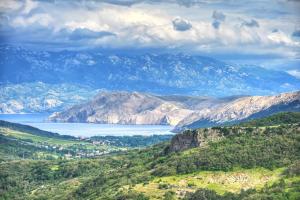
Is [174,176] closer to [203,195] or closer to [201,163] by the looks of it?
[201,163]

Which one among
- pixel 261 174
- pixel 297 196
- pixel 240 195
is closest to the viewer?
pixel 297 196

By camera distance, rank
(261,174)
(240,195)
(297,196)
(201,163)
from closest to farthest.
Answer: (297,196) → (240,195) → (261,174) → (201,163)

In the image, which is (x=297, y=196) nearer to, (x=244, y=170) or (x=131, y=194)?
(x=244, y=170)

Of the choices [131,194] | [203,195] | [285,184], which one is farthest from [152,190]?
[285,184]

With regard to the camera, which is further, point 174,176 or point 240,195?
point 174,176

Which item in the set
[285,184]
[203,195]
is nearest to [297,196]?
[285,184]

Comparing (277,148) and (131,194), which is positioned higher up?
(277,148)
